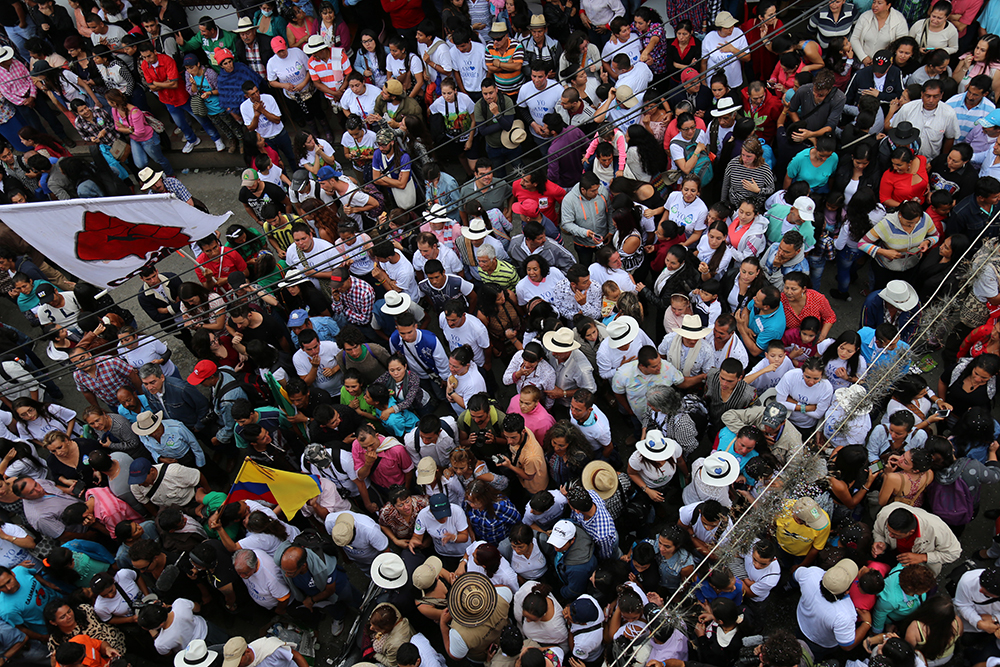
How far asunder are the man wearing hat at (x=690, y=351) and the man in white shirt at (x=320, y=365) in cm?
298

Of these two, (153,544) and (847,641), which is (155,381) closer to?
(153,544)

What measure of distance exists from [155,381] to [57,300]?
207 cm

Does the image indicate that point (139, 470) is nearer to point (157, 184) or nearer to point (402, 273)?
point (402, 273)

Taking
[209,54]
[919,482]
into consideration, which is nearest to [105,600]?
[919,482]

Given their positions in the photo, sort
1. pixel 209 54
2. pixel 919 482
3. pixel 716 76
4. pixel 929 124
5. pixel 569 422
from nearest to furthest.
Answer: pixel 919 482
pixel 569 422
pixel 929 124
pixel 716 76
pixel 209 54

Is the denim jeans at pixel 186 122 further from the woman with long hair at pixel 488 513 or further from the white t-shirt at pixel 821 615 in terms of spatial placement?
the white t-shirt at pixel 821 615

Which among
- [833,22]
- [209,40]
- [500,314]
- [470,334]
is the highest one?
[209,40]

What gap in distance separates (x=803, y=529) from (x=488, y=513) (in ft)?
7.47

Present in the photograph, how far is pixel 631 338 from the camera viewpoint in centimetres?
661

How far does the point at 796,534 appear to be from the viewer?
5594mm

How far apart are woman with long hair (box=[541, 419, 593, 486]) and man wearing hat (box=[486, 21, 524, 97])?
198 inches

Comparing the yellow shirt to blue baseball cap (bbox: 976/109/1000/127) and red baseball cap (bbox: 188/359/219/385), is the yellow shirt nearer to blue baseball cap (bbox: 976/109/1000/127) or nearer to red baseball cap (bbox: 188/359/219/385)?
blue baseball cap (bbox: 976/109/1000/127)

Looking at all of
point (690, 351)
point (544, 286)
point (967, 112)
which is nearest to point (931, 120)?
point (967, 112)

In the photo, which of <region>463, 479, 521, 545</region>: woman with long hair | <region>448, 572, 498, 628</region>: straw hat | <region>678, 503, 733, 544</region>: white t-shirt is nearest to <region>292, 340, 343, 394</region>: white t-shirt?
<region>463, 479, 521, 545</region>: woman with long hair
